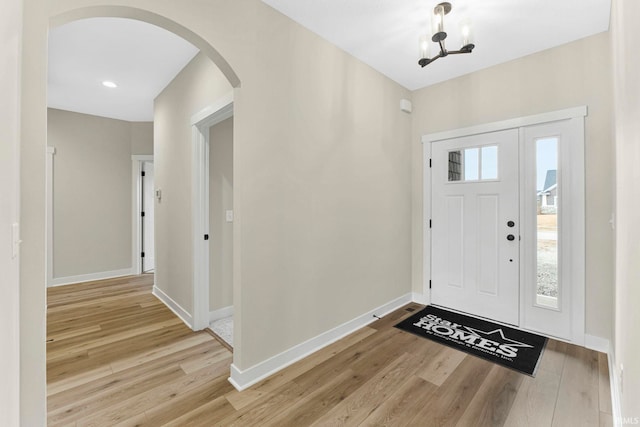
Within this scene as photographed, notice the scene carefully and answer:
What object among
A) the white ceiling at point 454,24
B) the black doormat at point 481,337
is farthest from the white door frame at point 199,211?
the black doormat at point 481,337

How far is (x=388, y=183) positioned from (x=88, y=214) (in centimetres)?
496

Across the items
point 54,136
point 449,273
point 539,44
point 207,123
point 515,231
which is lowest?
point 449,273

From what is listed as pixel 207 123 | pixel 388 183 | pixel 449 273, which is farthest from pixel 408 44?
pixel 449 273

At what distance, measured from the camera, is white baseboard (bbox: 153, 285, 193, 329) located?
116 inches

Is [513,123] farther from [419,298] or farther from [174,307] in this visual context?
[174,307]

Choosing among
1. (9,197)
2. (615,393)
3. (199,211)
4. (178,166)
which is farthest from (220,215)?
(615,393)

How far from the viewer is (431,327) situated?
282cm

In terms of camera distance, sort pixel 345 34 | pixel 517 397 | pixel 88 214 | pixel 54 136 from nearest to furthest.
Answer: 1. pixel 517 397
2. pixel 345 34
3. pixel 54 136
4. pixel 88 214

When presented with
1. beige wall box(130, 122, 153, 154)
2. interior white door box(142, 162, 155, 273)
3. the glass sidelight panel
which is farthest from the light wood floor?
beige wall box(130, 122, 153, 154)

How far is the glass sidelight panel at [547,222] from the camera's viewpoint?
2.60 metres

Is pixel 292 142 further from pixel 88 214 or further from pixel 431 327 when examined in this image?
pixel 88 214

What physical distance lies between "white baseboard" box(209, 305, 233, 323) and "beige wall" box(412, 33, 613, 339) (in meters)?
3.40

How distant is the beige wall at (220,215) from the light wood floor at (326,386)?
0.53m

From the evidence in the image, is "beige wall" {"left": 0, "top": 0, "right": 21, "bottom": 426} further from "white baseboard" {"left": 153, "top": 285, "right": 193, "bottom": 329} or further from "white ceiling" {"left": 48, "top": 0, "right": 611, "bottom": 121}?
"white baseboard" {"left": 153, "top": 285, "right": 193, "bottom": 329}
